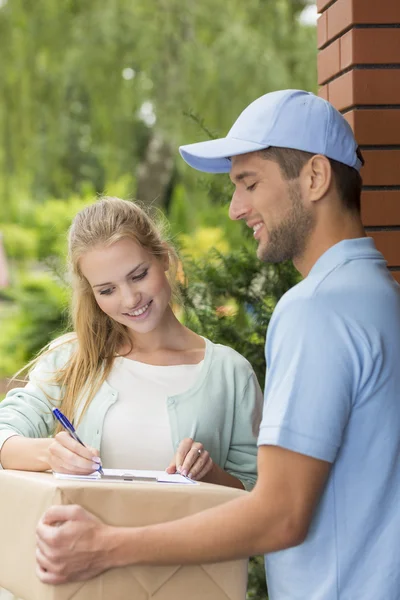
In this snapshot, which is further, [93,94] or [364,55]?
[93,94]

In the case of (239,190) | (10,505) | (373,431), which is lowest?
(10,505)

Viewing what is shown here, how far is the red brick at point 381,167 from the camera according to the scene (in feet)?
7.56

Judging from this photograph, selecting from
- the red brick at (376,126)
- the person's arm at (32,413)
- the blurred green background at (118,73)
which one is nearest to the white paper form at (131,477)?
the person's arm at (32,413)

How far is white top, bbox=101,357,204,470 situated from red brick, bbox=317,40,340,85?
88 centimetres

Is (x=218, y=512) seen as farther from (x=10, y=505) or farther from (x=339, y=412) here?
(x=10, y=505)

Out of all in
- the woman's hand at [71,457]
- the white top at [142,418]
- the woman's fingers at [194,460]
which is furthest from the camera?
the white top at [142,418]

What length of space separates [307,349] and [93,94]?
7.76m

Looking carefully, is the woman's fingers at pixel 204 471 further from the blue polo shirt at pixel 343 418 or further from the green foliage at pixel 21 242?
the green foliage at pixel 21 242

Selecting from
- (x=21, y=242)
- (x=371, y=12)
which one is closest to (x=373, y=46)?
(x=371, y=12)

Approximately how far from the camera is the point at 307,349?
4.52ft

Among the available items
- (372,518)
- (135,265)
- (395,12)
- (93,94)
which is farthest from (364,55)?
(93,94)

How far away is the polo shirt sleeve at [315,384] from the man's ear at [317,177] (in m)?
0.21

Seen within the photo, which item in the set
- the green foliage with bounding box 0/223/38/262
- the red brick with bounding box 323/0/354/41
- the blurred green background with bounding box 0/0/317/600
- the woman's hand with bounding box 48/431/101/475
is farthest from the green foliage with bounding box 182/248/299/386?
the green foliage with bounding box 0/223/38/262

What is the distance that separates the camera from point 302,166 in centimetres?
155
